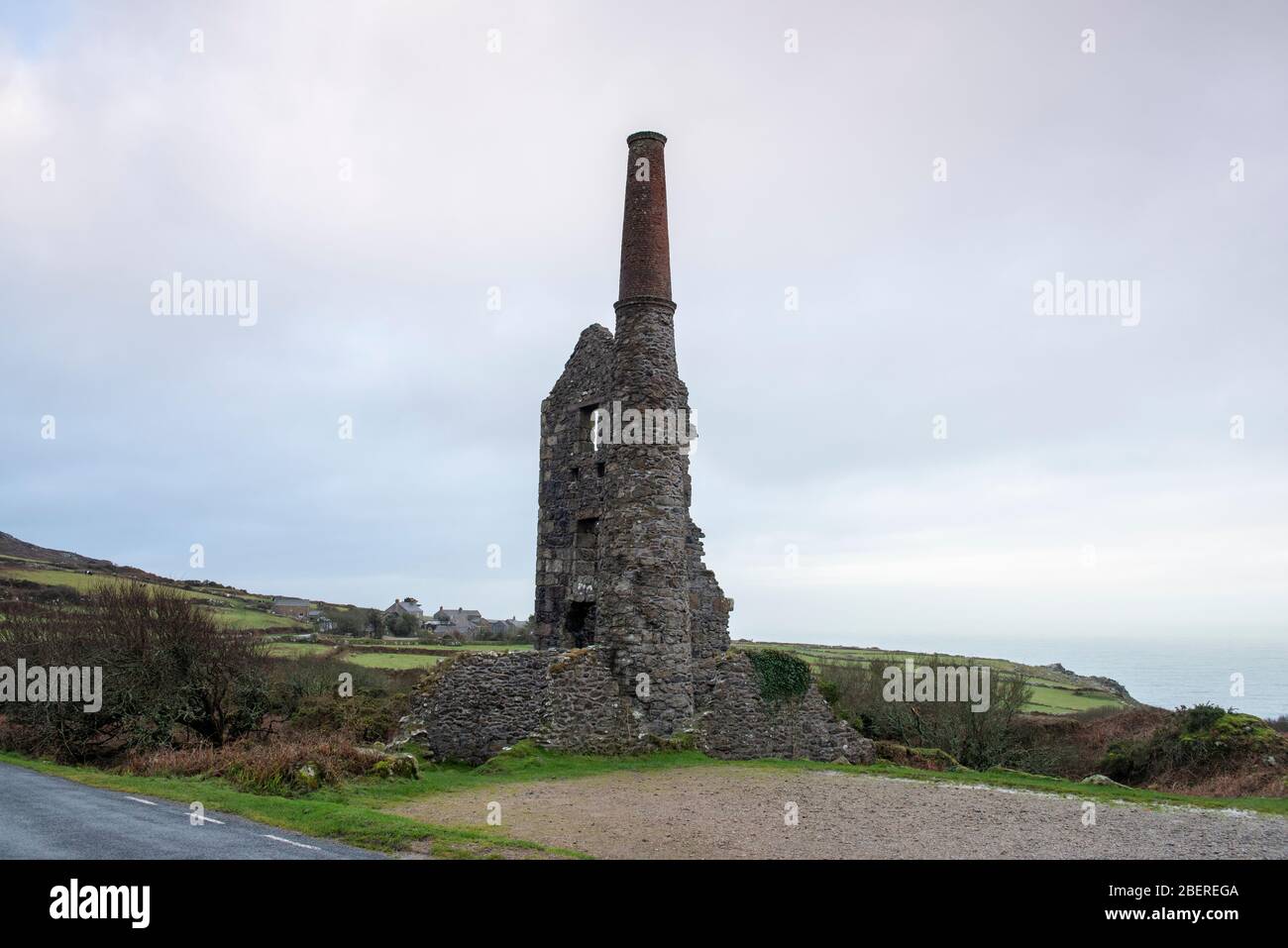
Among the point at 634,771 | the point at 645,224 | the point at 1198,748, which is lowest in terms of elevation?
the point at 1198,748

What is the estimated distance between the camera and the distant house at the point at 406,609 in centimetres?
7403

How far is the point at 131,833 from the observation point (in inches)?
449

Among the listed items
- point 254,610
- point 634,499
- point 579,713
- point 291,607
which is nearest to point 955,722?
point 634,499

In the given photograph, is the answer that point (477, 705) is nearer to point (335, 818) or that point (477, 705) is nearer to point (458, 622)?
point (335, 818)

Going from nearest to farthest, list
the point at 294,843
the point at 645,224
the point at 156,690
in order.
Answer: the point at 294,843 → the point at 156,690 → the point at 645,224

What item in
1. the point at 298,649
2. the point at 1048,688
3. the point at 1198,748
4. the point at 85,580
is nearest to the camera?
the point at 1198,748

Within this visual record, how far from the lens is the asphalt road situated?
10242 millimetres

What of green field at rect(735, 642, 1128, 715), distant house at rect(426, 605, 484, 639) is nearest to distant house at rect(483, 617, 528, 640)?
distant house at rect(426, 605, 484, 639)

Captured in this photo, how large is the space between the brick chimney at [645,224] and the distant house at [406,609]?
53.7m

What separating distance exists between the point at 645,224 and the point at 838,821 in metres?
15.4

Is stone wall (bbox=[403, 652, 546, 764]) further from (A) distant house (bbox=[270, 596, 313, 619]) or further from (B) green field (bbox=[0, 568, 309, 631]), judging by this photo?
(A) distant house (bbox=[270, 596, 313, 619])
